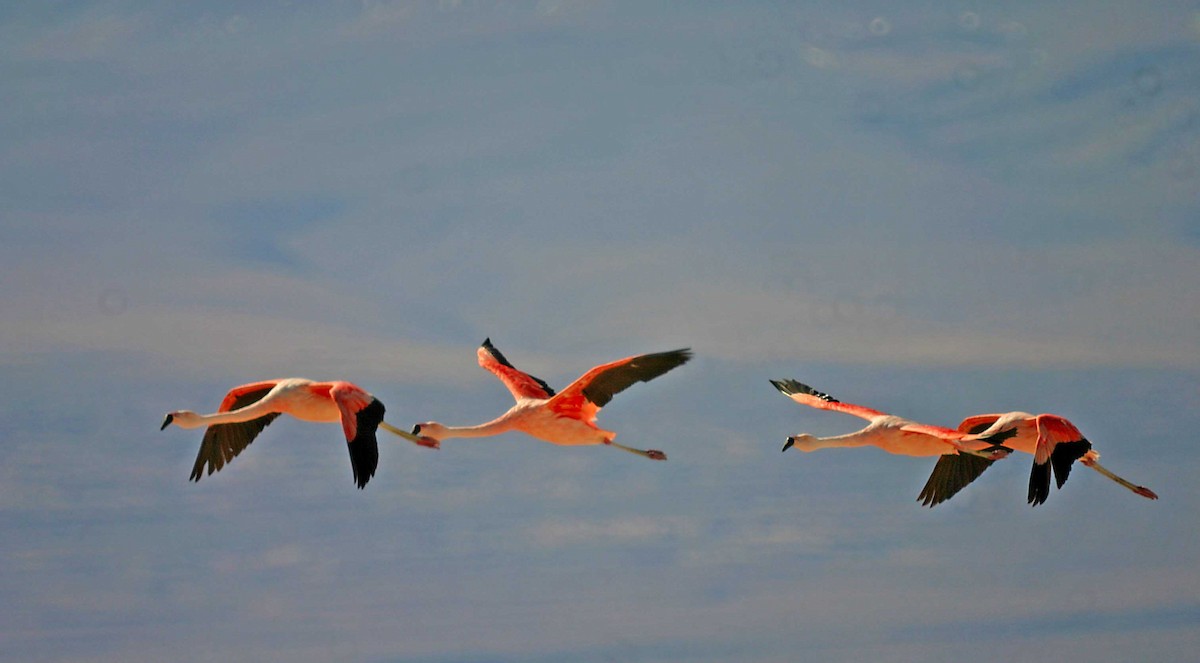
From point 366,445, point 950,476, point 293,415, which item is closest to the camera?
point 366,445

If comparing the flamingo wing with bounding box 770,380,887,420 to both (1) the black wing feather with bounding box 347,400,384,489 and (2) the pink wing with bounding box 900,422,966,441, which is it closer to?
(2) the pink wing with bounding box 900,422,966,441

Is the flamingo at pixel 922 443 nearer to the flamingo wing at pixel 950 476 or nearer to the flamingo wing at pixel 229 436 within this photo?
the flamingo wing at pixel 950 476

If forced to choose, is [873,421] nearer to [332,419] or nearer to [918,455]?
[918,455]

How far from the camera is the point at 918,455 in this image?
175 ft

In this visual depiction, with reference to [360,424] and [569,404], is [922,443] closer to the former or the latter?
[569,404]

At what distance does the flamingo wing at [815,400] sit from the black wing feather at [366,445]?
14990 mm

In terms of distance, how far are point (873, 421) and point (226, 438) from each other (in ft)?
60.9

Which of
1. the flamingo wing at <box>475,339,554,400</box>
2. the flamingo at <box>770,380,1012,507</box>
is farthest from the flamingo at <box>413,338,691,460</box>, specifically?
the flamingo at <box>770,380,1012,507</box>

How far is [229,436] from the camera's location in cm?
5303

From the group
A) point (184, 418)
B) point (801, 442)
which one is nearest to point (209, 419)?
point (184, 418)

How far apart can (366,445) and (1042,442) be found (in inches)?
728

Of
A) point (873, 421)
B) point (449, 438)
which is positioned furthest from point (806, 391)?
point (449, 438)

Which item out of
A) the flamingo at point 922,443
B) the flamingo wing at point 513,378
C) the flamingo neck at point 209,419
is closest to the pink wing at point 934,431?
the flamingo at point 922,443

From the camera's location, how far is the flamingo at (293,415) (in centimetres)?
4641
